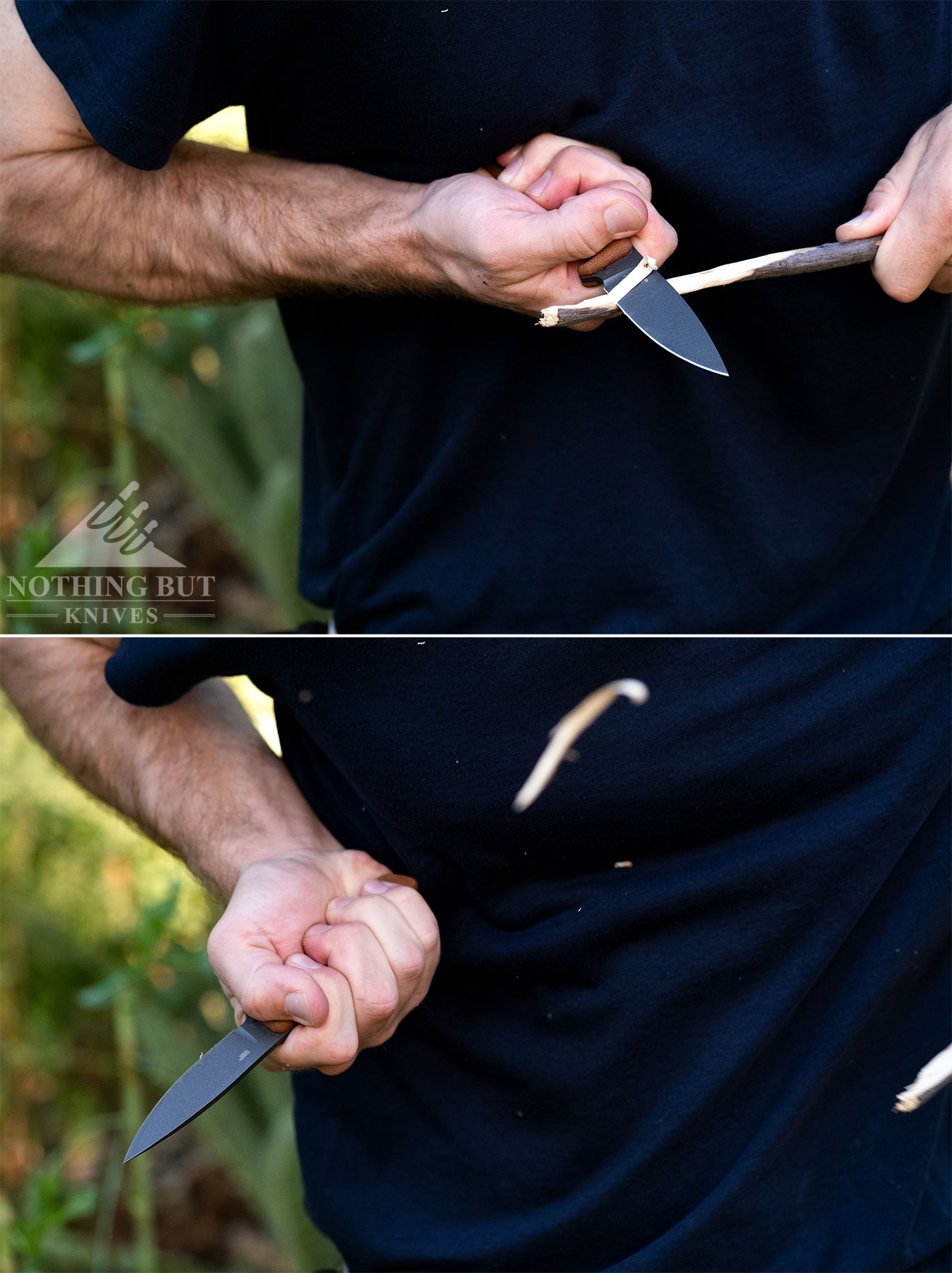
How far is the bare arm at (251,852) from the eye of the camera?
461 mm

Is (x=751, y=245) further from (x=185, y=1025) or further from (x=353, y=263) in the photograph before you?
(x=185, y=1025)

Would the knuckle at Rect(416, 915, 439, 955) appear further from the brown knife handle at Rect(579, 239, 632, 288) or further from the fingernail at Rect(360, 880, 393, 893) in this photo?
the brown knife handle at Rect(579, 239, 632, 288)

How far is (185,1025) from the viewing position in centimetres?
112

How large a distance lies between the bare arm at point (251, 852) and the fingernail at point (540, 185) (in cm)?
31

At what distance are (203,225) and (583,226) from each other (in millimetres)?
253

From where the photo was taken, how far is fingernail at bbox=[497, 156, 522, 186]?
523mm

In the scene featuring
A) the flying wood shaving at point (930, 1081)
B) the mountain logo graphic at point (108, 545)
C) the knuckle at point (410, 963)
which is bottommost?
the knuckle at point (410, 963)

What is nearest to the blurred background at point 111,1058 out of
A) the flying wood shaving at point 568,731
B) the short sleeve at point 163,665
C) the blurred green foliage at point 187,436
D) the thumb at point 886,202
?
the blurred green foliage at point 187,436

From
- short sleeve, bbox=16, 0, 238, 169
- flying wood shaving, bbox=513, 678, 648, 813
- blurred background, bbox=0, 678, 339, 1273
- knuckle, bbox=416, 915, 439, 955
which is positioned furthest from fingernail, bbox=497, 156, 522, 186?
blurred background, bbox=0, 678, 339, 1273

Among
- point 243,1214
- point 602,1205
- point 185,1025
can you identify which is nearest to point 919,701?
point 602,1205

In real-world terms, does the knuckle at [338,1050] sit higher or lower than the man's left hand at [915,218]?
lower

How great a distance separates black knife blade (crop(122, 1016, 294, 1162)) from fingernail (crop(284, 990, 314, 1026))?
Result: 0.02 m

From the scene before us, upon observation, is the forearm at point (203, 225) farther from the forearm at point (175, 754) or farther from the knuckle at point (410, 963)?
the knuckle at point (410, 963)

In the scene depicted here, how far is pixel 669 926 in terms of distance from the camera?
51cm
